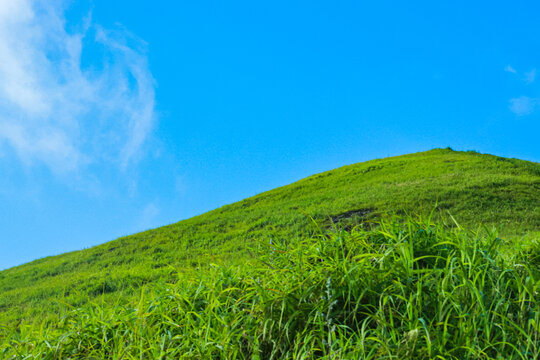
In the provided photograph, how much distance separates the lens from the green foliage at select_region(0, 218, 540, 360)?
2.76m

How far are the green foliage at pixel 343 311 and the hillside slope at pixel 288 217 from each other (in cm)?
515

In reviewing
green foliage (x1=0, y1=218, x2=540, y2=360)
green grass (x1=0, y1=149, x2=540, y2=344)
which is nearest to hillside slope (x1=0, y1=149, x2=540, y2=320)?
green grass (x1=0, y1=149, x2=540, y2=344)

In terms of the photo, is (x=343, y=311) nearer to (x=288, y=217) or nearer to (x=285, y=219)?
(x=285, y=219)

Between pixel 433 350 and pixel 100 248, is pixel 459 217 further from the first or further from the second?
pixel 100 248

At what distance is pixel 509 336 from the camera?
2801 millimetres

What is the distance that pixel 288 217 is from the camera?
46.1 feet

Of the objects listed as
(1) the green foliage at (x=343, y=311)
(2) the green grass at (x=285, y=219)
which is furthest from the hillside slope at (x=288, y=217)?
(1) the green foliage at (x=343, y=311)

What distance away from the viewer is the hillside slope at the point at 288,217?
1112 centimetres

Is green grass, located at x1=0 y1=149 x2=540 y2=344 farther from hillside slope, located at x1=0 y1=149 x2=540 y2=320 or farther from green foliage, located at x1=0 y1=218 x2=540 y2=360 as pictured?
green foliage, located at x1=0 y1=218 x2=540 y2=360

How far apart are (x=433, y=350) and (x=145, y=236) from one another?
16.0 meters

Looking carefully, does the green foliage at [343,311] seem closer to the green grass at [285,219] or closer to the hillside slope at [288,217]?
the hillside slope at [288,217]

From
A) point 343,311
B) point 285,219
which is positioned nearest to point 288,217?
point 285,219

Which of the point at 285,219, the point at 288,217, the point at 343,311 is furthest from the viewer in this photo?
the point at 288,217

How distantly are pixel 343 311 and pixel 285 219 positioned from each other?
10.7 m
